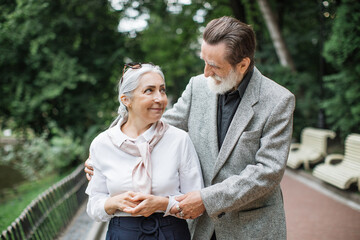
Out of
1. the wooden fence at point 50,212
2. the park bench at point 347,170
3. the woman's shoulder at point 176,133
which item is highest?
the woman's shoulder at point 176,133

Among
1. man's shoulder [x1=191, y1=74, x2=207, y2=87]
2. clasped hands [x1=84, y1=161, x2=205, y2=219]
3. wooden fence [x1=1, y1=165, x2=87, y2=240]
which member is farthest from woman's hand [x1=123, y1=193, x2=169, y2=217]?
wooden fence [x1=1, y1=165, x2=87, y2=240]

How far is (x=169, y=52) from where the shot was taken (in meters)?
16.7

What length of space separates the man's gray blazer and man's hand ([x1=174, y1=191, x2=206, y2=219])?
0.04 metres

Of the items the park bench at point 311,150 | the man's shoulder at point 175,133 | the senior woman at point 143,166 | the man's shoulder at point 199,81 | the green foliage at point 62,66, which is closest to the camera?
the senior woman at point 143,166

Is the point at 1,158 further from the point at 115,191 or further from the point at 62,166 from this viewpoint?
the point at 115,191

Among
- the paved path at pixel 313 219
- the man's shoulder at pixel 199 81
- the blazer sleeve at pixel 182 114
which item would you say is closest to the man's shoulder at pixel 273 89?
the man's shoulder at pixel 199 81

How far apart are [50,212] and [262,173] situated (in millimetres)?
4199

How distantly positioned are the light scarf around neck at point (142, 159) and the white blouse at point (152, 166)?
1.2 inches

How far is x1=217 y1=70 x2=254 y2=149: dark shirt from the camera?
2.18 m

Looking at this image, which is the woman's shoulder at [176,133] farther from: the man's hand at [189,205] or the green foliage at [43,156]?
the green foliage at [43,156]

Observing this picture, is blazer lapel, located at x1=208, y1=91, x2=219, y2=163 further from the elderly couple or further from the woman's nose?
the woman's nose

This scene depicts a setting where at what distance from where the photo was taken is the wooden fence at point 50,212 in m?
4.00

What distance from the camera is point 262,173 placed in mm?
1914

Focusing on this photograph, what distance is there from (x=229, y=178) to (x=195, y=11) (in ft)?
38.3
